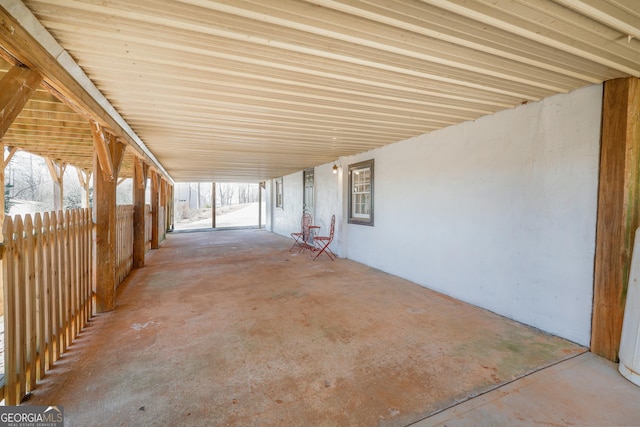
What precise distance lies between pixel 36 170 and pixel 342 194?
20.0 meters

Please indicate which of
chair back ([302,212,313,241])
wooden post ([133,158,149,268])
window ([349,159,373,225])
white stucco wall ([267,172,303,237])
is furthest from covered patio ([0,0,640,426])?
white stucco wall ([267,172,303,237])

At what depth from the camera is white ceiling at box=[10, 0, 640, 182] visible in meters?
1.55

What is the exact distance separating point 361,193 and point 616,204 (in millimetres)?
4300

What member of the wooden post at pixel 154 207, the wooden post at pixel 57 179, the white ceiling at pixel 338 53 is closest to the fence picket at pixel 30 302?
the white ceiling at pixel 338 53

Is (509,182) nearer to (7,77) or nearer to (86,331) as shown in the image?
(7,77)

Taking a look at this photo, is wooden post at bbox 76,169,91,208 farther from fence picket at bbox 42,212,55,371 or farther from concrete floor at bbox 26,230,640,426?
fence picket at bbox 42,212,55,371

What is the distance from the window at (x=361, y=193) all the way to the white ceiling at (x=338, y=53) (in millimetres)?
2465

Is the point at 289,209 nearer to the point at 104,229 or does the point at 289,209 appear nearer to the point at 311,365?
the point at 104,229

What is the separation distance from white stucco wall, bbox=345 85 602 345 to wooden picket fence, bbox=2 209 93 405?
175 inches

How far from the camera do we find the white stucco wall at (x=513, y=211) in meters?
2.65

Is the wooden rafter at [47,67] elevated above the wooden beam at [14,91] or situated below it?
above

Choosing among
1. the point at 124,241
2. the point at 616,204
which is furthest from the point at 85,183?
the point at 616,204

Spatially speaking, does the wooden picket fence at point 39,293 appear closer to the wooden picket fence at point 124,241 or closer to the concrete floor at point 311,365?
the concrete floor at point 311,365

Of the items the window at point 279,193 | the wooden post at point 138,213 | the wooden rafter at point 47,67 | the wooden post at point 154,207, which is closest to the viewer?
the wooden rafter at point 47,67
